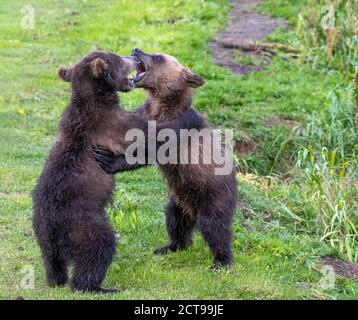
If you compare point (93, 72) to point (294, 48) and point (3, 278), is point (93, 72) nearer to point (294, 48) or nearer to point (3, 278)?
point (3, 278)

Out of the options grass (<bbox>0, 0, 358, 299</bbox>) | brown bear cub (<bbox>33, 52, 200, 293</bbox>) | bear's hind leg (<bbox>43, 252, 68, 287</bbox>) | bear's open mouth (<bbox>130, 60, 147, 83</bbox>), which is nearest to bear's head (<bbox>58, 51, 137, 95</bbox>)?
brown bear cub (<bbox>33, 52, 200, 293</bbox>)

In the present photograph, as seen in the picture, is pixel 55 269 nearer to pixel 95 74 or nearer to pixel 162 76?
pixel 95 74

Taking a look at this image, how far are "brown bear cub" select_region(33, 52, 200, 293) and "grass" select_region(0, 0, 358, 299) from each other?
0.29m

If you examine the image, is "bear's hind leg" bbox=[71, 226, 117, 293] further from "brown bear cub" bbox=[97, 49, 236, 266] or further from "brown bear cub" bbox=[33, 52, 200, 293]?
"brown bear cub" bbox=[97, 49, 236, 266]

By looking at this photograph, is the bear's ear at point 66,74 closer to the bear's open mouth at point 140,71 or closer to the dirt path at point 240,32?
the bear's open mouth at point 140,71

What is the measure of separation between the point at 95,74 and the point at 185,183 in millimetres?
1420

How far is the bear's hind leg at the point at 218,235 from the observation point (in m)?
8.37

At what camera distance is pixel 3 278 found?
→ 772cm

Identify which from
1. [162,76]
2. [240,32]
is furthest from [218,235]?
[240,32]

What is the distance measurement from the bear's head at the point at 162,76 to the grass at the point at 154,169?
4.64 ft

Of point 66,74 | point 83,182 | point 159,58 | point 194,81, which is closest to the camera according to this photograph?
point 83,182

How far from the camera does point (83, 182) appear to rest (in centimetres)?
748

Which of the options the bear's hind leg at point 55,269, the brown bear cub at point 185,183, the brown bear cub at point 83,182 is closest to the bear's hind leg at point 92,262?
the brown bear cub at point 83,182

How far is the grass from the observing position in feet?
26.4
